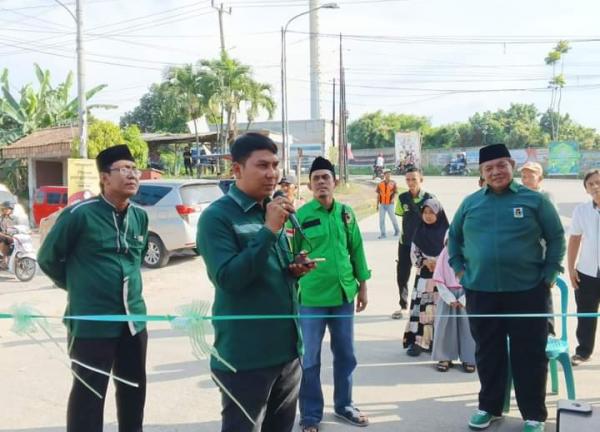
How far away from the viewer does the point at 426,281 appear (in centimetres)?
576

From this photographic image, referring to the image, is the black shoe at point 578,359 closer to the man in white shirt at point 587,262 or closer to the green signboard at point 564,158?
the man in white shirt at point 587,262

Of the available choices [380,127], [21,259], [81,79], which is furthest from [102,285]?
[380,127]

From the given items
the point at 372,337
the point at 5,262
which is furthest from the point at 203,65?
the point at 372,337

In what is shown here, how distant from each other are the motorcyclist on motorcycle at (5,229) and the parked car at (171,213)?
2378 millimetres

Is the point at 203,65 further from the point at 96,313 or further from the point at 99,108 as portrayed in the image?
the point at 96,313

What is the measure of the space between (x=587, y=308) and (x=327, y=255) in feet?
8.60

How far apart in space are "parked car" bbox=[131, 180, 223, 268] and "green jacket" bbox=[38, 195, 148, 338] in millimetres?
7876

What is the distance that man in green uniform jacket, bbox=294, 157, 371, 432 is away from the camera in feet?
13.4

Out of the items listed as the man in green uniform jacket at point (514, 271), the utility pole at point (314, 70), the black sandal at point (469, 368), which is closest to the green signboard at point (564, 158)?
the utility pole at point (314, 70)

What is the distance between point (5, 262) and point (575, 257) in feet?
32.7

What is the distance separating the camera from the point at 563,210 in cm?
2045

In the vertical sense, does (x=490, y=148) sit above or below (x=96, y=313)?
above

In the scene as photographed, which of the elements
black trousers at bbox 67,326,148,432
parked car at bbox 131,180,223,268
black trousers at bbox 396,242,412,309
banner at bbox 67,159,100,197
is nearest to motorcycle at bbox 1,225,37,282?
parked car at bbox 131,180,223,268

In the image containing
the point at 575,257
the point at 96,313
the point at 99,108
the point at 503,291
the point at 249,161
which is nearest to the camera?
the point at 249,161
